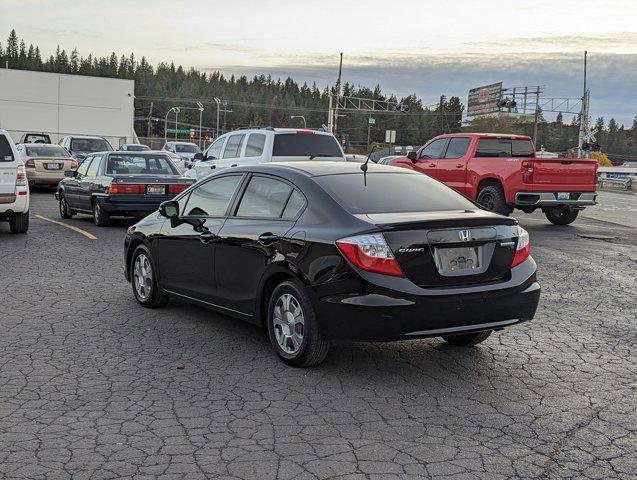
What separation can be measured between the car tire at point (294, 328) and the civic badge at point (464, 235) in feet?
3.79

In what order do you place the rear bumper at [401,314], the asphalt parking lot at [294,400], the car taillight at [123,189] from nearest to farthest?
the asphalt parking lot at [294,400]
the rear bumper at [401,314]
the car taillight at [123,189]

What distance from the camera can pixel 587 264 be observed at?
11.5m

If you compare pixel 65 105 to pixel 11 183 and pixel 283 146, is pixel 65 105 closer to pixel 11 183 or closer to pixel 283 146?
pixel 283 146

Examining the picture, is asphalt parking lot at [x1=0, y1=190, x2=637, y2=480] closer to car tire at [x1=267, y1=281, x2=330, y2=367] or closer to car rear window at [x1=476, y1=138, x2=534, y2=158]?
car tire at [x1=267, y1=281, x2=330, y2=367]

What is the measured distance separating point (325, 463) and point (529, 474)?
3.34 feet

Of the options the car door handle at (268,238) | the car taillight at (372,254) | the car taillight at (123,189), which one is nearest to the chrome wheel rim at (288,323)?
the car door handle at (268,238)

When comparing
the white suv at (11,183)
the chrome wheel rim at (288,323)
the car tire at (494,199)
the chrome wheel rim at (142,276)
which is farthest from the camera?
the car tire at (494,199)

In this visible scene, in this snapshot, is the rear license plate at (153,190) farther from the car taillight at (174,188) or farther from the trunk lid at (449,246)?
the trunk lid at (449,246)

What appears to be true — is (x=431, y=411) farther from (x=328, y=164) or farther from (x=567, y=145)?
(x=567, y=145)

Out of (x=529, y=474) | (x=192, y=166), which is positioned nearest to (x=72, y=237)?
(x=192, y=166)

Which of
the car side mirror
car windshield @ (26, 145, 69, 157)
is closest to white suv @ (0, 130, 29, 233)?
the car side mirror

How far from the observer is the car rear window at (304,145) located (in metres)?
16.2

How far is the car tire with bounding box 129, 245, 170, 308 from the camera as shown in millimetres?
7711

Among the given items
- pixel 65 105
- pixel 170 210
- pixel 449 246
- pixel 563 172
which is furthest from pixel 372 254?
pixel 65 105
